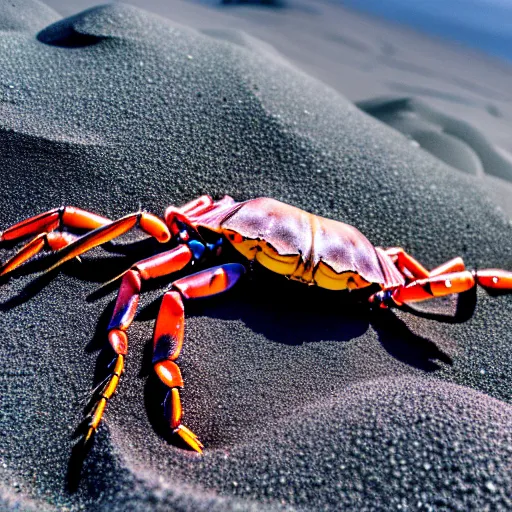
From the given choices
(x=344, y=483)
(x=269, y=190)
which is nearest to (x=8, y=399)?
(x=344, y=483)

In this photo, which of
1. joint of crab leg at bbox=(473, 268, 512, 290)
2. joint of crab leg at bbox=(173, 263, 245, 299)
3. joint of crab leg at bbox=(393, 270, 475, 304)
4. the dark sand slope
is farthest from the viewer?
joint of crab leg at bbox=(473, 268, 512, 290)

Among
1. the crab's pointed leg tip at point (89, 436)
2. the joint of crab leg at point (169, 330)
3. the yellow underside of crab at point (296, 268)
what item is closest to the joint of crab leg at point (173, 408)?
the joint of crab leg at point (169, 330)

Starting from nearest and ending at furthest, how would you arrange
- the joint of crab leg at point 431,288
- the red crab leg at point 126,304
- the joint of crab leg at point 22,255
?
the red crab leg at point 126,304 → the joint of crab leg at point 22,255 → the joint of crab leg at point 431,288

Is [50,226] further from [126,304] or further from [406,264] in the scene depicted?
[406,264]

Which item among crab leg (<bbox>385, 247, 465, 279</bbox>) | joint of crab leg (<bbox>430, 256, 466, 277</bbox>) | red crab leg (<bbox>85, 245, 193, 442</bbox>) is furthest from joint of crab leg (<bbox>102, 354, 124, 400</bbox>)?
joint of crab leg (<bbox>430, 256, 466, 277</bbox>)

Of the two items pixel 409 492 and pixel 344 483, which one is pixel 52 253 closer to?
pixel 344 483

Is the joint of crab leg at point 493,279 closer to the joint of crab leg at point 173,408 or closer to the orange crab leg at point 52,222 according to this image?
the joint of crab leg at point 173,408

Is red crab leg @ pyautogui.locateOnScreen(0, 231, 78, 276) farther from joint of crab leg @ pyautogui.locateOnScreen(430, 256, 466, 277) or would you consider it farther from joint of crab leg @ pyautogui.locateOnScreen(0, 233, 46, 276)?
joint of crab leg @ pyautogui.locateOnScreen(430, 256, 466, 277)
